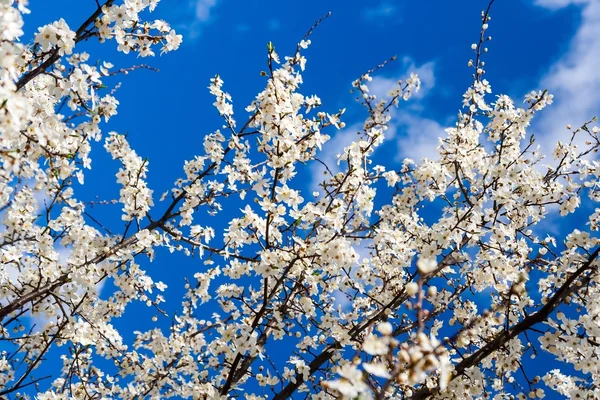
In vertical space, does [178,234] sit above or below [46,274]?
above

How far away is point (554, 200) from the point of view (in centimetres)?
754

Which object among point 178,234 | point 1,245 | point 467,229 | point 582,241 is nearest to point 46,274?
point 1,245

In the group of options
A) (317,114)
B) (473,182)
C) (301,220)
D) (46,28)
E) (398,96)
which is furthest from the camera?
(398,96)

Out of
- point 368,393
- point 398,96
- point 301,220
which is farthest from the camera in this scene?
point 398,96

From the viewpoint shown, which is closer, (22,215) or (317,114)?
(317,114)

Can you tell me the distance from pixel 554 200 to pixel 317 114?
4.11 m

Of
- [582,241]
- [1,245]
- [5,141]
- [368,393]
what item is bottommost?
[368,393]

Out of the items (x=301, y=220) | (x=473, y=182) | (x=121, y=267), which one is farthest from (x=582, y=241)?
(x=121, y=267)

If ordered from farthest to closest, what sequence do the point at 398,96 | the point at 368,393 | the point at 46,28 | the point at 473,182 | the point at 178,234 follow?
the point at 398,96 → the point at 473,182 → the point at 178,234 → the point at 46,28 → the point at 368,393

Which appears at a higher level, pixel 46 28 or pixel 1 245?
pixel 46 28

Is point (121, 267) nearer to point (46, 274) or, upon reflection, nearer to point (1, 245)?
point (46, 274)

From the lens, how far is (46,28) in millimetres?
4402

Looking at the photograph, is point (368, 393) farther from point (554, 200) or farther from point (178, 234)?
point (554, 200)

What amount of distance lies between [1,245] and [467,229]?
5.62m
